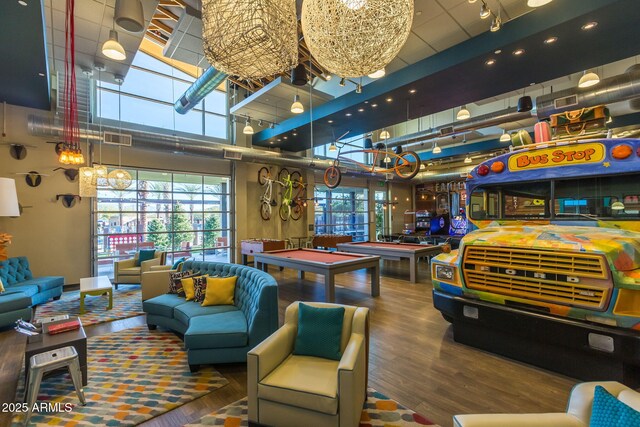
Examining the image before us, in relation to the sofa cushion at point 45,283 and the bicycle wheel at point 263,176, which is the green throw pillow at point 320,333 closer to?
the sofa cushion at point 45,283

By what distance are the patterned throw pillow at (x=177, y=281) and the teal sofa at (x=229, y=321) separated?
0.35m

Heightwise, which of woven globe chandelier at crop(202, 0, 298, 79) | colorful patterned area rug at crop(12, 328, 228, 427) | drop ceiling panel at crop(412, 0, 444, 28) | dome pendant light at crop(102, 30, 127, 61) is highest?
drop ceiling panel at crop(412, 0, 444, 28)

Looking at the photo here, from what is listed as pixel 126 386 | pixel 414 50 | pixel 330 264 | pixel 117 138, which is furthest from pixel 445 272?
pixel 117 138

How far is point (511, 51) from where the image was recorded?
4254mm

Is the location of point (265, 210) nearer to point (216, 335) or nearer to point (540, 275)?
point (216, 335)

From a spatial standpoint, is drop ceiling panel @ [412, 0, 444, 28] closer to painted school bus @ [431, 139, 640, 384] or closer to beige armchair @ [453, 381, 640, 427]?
painted school bus @ [431, 139, 640, 384]

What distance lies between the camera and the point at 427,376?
2.92m

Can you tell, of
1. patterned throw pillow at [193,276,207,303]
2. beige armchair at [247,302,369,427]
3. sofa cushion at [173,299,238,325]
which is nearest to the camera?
beige armchair at [247,302,369,427]

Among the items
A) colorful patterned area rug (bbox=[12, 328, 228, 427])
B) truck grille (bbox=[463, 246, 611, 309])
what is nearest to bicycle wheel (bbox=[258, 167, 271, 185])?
colorful patterned area rug (bbox=[12, 328, 228, 427])

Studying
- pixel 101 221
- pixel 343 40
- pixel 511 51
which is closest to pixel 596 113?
pixel 511 51

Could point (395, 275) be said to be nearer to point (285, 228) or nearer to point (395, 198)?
point (285, 228)

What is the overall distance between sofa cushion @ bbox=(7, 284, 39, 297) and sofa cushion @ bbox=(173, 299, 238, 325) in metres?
3.29

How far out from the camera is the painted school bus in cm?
245

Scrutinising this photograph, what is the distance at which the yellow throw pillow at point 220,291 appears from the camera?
12.8ft
